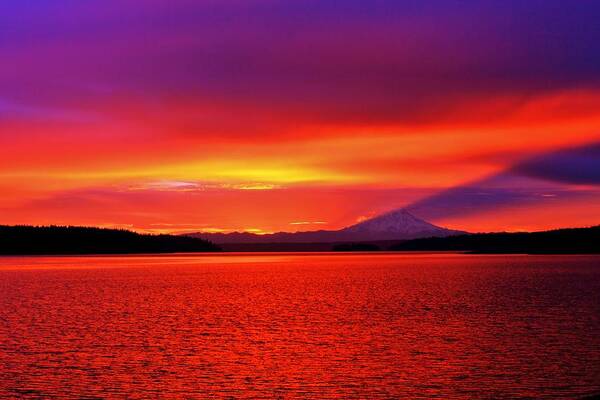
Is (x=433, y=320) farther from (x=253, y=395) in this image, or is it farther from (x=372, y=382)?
(x=253, y=395)

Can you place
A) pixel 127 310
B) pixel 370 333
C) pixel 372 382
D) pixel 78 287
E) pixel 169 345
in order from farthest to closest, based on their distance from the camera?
pixel 78 287 < pixel 127 310 < pixel 370 333 < pixel 169 345 < pixel 372 382

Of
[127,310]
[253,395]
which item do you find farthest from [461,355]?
[127,310]

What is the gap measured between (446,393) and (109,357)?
60.2 ft

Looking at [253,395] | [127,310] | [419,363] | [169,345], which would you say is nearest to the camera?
[253,395]

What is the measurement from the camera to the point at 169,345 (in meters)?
42.4

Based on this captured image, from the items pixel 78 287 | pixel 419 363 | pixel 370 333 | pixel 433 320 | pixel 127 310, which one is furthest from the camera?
pixel 78 287

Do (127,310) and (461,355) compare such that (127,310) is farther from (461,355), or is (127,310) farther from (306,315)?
(461,355)

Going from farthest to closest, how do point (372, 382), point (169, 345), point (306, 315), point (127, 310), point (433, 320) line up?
point (127, 310) → point (306, 315) → point (433, 320) → point (169, 345) → point (372, 382)

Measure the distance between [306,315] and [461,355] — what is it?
22.8 meters

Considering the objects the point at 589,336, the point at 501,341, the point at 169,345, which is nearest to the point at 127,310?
the point at 169,345

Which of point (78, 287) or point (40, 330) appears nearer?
point (40, 330)

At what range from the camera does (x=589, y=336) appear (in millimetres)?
44188

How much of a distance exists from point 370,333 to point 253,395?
65.5 ft

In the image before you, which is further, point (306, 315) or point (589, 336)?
point (306, 315)
